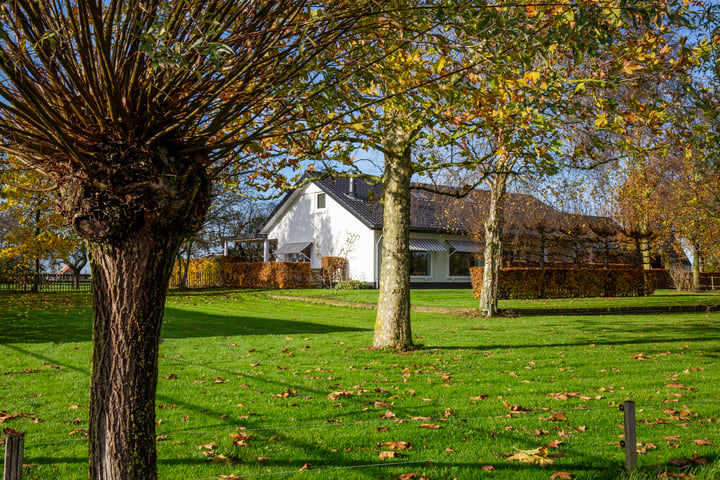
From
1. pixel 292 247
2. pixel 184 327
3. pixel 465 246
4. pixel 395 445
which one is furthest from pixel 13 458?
pixel 292 247

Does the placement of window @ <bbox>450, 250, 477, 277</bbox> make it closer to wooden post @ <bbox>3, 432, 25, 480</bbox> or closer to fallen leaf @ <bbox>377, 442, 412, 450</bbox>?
fallen leaf @ <bbox>377, 442, 412, 450</bbox>

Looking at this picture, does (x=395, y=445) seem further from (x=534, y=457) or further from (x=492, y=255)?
(x=492, y=255)

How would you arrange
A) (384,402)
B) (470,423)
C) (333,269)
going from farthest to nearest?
(333,269) < (384,402) < (470,423)

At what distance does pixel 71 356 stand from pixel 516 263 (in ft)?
83.5

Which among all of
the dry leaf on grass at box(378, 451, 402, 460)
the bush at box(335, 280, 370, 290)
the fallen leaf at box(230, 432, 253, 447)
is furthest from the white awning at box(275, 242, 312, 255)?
the dry leaf on grass at box(378, 451, 402, 460)

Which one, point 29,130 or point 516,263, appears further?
point 516,263

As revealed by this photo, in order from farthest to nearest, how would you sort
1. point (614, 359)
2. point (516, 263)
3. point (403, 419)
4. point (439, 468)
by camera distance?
point (516, 263) < point (614, 359) < point (403, 419) < point (439, 468)

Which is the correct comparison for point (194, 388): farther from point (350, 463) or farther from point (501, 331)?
point (501, 331)

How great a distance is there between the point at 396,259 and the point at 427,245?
75.0 feet

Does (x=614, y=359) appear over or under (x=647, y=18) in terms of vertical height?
under

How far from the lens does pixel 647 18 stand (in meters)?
3.25

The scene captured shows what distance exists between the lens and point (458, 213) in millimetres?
30547

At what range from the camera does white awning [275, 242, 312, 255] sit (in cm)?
3515

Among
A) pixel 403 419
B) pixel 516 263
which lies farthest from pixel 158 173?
pixel 516 263
